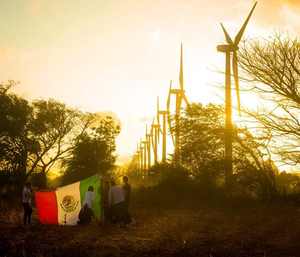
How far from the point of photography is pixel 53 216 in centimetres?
1762

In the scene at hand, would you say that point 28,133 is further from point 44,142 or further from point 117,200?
point 117,200

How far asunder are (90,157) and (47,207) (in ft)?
98.0

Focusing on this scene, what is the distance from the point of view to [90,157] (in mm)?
47625

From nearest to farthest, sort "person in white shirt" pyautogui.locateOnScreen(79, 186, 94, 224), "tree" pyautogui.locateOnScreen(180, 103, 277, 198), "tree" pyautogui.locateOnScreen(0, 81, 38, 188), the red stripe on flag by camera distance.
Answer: "person in white shirt" pyautogui.locateOnScreen(79, 186, 94, 224) < the red stripe on flag < "tree" pyautogui.locateOnScreen(180, 103, 277, 198) < "tree" pyautogui.locateOnScreen(0, 81, 38, 188)

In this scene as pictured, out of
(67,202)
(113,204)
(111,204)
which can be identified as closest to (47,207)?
(67,202)

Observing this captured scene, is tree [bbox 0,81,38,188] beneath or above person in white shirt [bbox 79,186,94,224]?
above

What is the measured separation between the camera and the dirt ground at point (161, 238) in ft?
36.3

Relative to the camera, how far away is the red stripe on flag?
57.8 ft

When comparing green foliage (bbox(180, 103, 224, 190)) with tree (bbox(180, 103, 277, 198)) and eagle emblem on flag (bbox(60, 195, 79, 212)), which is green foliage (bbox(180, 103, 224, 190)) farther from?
eagle emblem on flag (bbox(60, 195, 79, 212))

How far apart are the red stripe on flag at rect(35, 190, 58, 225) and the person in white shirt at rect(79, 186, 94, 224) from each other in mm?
1585

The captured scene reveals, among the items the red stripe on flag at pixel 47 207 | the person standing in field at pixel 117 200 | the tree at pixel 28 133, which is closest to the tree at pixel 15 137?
the tree at pixel 28 133

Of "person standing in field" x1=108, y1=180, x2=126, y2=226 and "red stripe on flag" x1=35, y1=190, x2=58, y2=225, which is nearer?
"person standing in field" x1=108, y1=180, x2=126, y2=226

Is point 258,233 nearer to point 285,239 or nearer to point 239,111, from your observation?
point 285,239

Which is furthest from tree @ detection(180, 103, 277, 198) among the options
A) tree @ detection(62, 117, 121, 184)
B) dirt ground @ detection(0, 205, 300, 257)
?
tree @ detection(62, 117, 121, 184)
